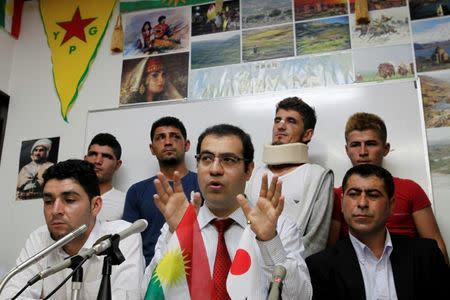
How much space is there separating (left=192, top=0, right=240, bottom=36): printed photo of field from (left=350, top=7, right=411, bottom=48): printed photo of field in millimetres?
799

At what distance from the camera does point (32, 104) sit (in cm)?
366

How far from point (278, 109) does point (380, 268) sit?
3.49ft

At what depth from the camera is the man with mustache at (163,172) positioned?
8.80ft

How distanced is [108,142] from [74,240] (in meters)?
1.19

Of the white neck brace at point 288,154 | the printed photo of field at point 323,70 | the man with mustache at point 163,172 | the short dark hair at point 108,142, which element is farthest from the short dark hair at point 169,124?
the printed photo of field at point 323,70

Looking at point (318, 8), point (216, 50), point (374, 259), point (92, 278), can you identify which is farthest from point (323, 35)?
point (92, 278)

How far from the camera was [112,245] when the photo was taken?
1.41 metres

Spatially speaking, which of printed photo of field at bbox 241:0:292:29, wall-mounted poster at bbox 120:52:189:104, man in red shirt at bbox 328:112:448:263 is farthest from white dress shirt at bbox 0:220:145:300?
printed photo of field at bbox 241:0:292:29

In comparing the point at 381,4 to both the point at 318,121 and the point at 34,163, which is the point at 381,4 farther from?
the point at 34,163

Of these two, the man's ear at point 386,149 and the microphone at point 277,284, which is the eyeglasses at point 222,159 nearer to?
the microphone at point 277,284

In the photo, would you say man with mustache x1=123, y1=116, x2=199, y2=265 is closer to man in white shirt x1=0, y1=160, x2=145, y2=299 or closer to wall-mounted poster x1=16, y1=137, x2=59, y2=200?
man in white shirt x1=0, y1=160, x2=145, y2=299

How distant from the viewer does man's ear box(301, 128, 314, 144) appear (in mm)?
2709

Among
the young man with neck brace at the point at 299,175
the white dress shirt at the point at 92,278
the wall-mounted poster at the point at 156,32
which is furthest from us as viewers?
the wall-mounted poster at the point at 156,32

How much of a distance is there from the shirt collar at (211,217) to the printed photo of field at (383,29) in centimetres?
168
